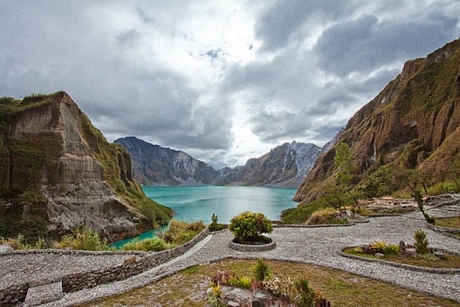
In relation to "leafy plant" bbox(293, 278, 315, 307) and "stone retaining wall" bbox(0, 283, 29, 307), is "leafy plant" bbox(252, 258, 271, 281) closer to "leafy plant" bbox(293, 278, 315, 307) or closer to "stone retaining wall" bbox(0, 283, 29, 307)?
"leafy plant" bbox(293, 278, 315, 307)

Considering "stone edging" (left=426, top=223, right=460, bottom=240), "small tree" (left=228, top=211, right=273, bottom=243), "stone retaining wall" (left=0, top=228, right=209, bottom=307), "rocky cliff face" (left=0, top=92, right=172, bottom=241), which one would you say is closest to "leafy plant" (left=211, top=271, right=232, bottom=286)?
"stone retaining wall" (left=0, top=228, right=209, bottom=307)

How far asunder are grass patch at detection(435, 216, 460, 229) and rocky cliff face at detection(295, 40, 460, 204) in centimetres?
3219

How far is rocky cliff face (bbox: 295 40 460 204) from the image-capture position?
193 ft

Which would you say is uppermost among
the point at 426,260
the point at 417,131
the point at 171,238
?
the point at 417,131

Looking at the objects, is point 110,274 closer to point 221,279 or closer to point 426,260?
point 221,279

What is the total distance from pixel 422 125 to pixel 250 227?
3331 inches

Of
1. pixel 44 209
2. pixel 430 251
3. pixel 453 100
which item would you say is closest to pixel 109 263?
pixel 430 251

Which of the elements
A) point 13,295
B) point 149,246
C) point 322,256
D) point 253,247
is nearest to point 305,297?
point 322,256

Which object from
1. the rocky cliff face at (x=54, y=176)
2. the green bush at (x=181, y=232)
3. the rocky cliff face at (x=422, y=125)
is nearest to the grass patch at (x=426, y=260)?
the green bush at (x=181, y=232)

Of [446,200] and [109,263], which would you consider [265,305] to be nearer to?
[109,263]

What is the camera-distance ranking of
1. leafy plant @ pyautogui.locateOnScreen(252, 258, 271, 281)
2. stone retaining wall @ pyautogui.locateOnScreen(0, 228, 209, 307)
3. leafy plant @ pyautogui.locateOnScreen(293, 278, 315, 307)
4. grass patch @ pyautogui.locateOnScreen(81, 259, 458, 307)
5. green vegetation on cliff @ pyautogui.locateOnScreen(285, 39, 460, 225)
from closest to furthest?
leafy plant @ pyautogui.locateOnScreen(293, 278, 315, 307) < grass patch @ pyautogui.locateOnScreen(81, 259, 458, 307) < leafy plant @ pyautogui.locateOnScreen(252, 258, 271, 281) < stone retaining wall @ pyautogui.locateOnScreen(0, 228, 209, 307) < green vegetation on cliff @ pyautogui.locateOnScreen(285, 39, 460, 225)

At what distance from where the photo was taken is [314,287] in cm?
985

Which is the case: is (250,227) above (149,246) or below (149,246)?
above

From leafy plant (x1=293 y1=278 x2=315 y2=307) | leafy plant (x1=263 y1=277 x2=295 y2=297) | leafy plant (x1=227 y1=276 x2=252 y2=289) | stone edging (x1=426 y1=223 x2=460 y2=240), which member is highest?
leafy plant (x1=293 y1=278 x2=315 y2=307)
